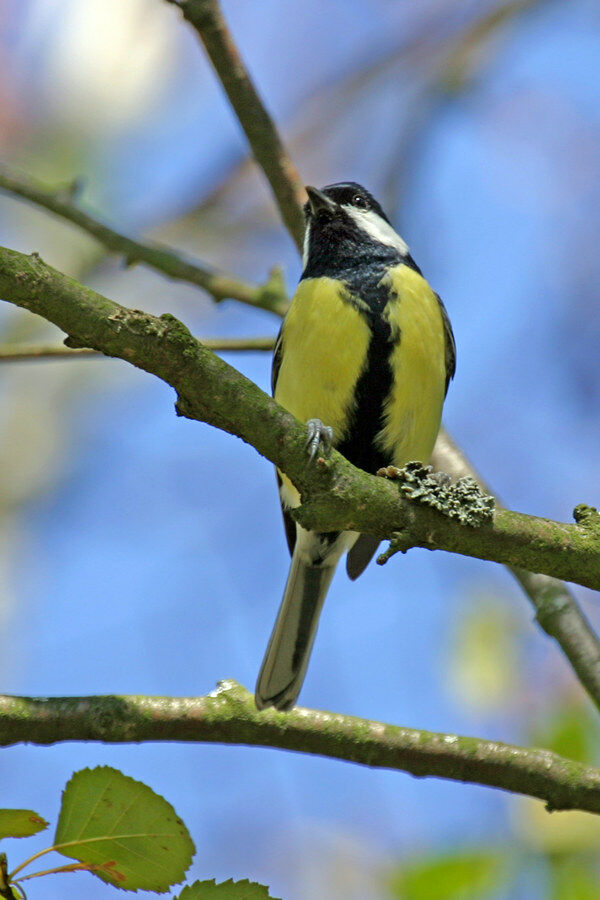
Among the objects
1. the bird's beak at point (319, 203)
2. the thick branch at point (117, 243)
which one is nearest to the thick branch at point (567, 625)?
the thick branch at point (117, 243)

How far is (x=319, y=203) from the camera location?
14.1ft

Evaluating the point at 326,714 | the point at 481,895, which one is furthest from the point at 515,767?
the point at 326,714

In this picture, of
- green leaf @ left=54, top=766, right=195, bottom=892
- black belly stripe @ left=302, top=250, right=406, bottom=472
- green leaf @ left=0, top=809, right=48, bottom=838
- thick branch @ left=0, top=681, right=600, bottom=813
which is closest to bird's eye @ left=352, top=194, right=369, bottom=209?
black belly stripe @ left=302, top=250, right=406, bottom=472

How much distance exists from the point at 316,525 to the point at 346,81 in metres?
5.34

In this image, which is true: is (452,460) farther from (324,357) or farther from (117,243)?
(117,243)

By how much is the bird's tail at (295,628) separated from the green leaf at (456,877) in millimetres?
747

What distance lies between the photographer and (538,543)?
2459mm

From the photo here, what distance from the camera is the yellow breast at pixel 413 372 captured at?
→ 365cm

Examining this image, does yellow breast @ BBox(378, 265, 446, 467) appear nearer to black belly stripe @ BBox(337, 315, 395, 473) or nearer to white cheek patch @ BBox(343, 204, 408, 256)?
black belly stripe @ BBox(337, 315, 395, 473)

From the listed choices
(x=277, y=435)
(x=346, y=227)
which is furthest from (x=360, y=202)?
(x=277, y=435)

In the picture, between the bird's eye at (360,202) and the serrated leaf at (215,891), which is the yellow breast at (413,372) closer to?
the bird's eye at (360,202)

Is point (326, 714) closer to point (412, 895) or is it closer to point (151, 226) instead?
point (412, 895)

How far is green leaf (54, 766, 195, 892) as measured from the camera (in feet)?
5.65

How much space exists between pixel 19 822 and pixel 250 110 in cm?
308
